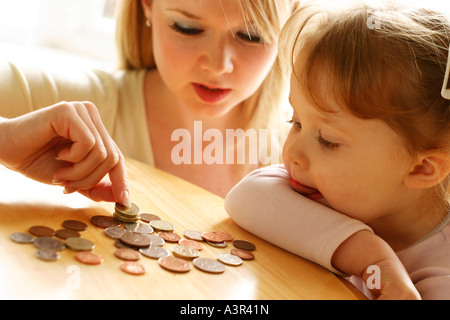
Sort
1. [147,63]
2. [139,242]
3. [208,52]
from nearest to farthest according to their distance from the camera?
1. [139,242]
2. [208,52]
3. [147,63]

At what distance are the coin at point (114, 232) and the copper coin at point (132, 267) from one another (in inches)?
3.4

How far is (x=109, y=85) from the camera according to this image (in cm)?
166

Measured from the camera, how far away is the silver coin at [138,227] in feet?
2.81

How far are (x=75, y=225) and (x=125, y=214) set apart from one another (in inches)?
3.7

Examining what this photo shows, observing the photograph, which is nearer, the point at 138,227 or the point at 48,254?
the point at 48,254

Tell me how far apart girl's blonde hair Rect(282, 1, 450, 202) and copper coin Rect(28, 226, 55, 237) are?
502 millimetres

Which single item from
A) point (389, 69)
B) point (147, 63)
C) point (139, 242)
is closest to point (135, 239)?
point (139, 242)

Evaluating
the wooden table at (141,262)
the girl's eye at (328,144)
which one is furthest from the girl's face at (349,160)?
the wooden table at (141,262)

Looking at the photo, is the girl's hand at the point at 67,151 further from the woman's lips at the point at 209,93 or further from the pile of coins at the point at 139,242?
the woman's lips at the point at 209,93

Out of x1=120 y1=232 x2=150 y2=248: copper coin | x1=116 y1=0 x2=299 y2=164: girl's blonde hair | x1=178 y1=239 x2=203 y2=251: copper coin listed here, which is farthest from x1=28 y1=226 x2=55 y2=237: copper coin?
x1=116 y1=0 x2=299 y2=164: girl's blonde hair

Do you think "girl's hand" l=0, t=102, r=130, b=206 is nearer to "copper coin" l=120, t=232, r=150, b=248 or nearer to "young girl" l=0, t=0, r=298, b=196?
"copper coin" l=120, t=232, r=150, b=248

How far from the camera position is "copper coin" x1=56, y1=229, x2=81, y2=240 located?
2.50ft

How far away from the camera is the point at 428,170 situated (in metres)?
0.96

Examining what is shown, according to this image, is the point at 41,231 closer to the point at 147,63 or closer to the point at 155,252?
the point at 155,252
